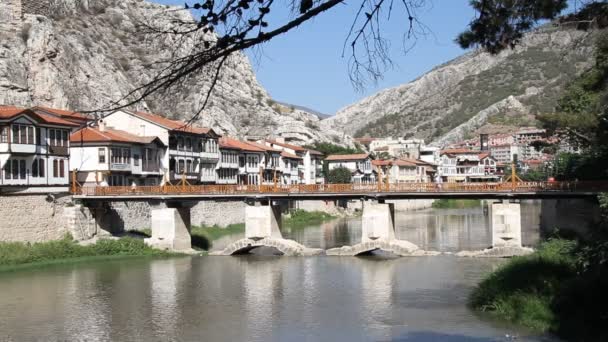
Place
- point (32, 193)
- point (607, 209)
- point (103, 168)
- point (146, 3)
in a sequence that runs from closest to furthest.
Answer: point (607, 209) < point (32, 193) < point (103, 168) < point (146, 3)

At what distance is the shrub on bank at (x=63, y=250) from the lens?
41.4m

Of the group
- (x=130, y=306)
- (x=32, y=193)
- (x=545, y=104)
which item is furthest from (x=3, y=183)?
(x=545, y=104)

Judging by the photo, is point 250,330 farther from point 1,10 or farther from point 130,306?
point 1,10

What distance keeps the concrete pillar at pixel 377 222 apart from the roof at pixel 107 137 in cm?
1896

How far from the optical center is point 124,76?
311ft

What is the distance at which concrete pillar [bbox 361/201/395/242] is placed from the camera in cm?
4669

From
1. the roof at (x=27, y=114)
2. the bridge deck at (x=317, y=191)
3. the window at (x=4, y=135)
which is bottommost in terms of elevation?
the bridge deck at (x=317, y=191)

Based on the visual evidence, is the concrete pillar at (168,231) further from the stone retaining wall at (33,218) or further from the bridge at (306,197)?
the stone retaining wall at (33,218)

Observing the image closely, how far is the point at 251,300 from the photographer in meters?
30.7

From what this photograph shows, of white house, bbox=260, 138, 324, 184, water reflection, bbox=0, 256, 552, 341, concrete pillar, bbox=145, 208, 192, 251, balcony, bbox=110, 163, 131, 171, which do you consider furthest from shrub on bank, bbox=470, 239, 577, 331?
white house, bbox=260, 138, 324, 184

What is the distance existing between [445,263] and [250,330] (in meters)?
18.4

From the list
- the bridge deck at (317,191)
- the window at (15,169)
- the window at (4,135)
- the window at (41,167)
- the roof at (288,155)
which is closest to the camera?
the window at (4,135)

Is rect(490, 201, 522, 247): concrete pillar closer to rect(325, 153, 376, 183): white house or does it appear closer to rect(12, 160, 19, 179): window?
rect(12, 160, 19, 179): window

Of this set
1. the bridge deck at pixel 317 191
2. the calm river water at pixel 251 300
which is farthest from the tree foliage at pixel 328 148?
the calm river water at pixel 251 300
